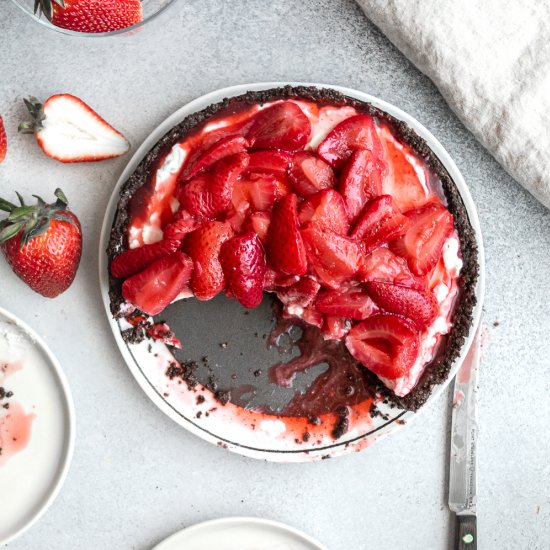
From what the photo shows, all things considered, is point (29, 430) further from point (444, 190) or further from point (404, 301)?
point (444, 190)

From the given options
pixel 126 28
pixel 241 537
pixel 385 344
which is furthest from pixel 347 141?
pixel 241 537

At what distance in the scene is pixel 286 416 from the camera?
2.18 metres

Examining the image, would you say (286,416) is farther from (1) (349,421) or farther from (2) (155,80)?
(2) (155,80)

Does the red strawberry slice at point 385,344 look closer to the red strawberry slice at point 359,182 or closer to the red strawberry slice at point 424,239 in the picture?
the red strawberry slice at point 424,239

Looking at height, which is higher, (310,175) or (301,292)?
(310,175)

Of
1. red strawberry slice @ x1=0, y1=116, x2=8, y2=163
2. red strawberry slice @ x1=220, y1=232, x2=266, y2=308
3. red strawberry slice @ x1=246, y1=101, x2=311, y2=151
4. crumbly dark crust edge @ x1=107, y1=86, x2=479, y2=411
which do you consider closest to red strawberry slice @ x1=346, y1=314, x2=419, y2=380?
crumbly dark crust edge @ x1=107, y1=86, x2=479, y2=411

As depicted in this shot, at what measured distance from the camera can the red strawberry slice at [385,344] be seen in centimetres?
198

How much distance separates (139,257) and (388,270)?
745 mm

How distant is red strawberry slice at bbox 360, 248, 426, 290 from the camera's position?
195cm

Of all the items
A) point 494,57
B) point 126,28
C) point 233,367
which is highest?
point 126,28

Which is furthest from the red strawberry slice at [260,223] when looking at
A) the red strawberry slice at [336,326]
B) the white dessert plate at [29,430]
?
the white dessert plate at [29,430]

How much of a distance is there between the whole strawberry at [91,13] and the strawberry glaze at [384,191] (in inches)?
15.4

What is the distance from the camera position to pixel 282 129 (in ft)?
6.44

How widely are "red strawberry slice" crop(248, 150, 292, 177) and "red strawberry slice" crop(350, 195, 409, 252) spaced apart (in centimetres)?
28
